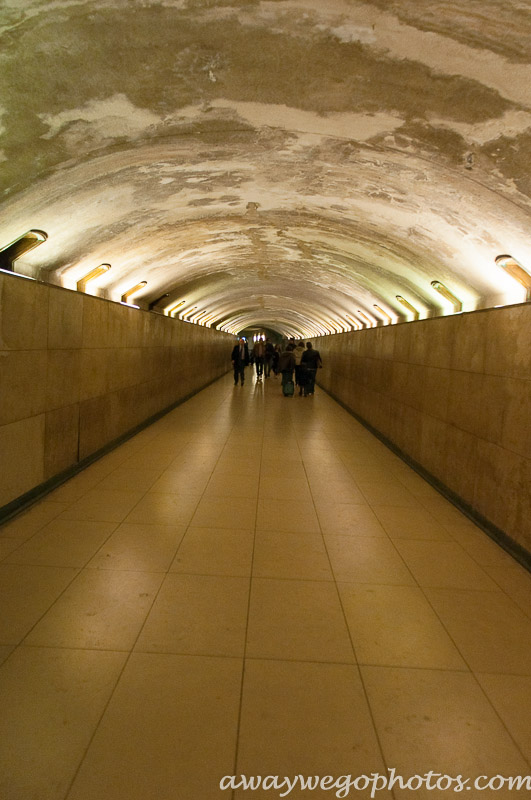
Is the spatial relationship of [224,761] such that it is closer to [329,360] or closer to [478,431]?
[478,431]

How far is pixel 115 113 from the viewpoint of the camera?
3412mm

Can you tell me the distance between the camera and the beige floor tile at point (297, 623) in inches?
116

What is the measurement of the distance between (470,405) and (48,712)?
4.98 meters

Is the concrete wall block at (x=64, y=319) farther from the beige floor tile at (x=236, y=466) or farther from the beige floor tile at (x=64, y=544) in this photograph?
the beige floor tile at (x=236, y=466)

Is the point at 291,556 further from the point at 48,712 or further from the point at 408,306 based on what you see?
the point at 408,306

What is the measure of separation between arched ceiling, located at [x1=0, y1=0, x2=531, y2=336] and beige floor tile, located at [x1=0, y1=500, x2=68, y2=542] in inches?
91.0

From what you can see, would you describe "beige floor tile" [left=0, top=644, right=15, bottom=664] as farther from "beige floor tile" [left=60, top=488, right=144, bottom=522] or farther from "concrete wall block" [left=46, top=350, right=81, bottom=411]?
"concrete wall block" [left=46, top=350, right=81, bottom=411]

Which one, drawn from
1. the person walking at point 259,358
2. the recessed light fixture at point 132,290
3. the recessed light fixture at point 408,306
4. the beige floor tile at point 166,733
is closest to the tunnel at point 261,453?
the beige floor tile at point 166,733

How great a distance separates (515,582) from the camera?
13.3ft

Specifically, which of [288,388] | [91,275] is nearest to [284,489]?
[91,275]

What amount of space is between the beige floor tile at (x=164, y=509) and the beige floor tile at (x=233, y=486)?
0.28 meters

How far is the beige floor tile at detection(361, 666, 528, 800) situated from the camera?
2.22m

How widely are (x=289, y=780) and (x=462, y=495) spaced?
4.39 m

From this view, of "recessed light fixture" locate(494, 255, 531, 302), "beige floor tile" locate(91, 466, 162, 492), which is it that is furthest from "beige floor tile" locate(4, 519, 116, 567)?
"recessed light fixture" locate(494, 255, 531, 302)
